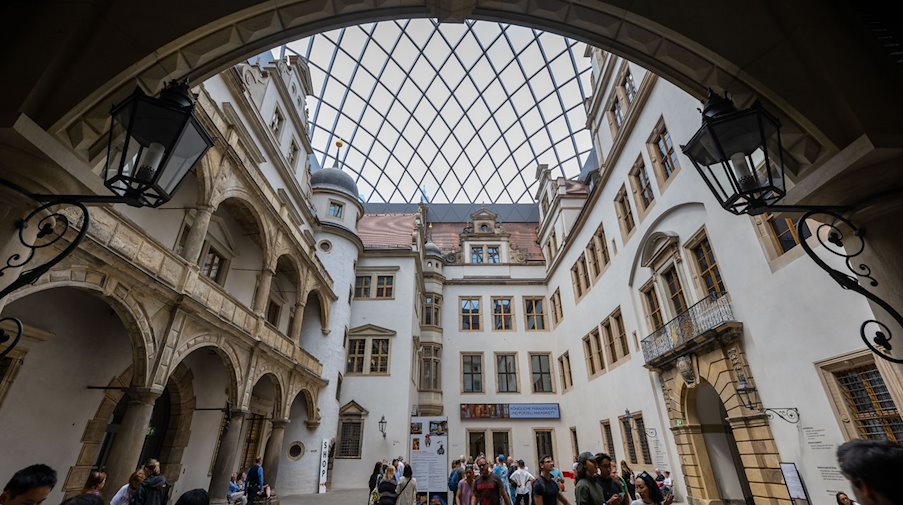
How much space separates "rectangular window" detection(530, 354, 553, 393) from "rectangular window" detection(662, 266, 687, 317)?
49.7 ft

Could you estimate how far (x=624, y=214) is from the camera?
1733cm

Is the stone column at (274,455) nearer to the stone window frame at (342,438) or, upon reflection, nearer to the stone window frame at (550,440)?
the stone window frame at (342,438)

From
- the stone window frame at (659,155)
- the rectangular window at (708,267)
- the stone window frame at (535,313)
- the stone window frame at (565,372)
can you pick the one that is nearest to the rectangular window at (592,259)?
the stone window frame at (659,155)

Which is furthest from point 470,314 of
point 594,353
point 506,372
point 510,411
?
point 594,353

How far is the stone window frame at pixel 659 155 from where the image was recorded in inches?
528

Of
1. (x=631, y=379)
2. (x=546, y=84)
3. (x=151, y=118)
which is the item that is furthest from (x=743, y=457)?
(x=546, y=84)

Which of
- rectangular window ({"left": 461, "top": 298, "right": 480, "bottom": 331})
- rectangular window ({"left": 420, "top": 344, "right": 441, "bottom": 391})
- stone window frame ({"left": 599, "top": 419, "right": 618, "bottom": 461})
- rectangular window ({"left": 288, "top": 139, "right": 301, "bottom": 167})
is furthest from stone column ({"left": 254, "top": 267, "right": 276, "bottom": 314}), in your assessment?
rectangular window ({"left": 461, "top": 298, "right": 480, "bottom": 331})

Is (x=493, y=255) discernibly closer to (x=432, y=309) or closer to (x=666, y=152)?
(x=432, y=309)

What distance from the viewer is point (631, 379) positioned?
16359 millimetres

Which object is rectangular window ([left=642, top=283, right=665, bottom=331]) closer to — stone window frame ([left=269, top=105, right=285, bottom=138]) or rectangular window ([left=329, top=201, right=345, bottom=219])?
stone window frame ([left=269, top=105, right=285, bottom=138])

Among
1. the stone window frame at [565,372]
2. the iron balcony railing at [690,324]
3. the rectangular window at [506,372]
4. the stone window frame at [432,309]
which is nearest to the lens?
the iron balcony railing at [690,324]

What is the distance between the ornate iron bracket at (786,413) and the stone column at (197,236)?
14200 millimetres

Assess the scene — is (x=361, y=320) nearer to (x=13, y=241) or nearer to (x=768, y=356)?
(x=768, y=356)

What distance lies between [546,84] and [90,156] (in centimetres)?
3376
